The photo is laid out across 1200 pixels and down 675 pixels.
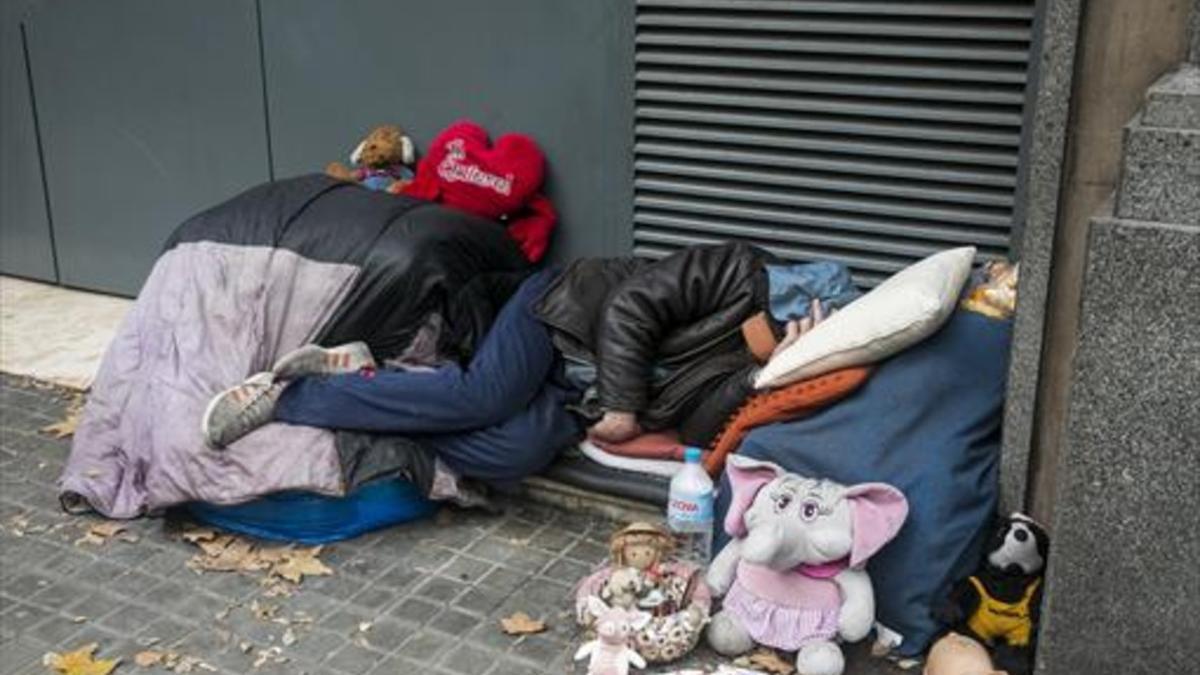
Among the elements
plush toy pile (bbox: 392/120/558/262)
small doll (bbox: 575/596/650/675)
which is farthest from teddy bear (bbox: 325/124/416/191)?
small doll (bbox: 575/596/650/675)

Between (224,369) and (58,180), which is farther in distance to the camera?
(58,180)

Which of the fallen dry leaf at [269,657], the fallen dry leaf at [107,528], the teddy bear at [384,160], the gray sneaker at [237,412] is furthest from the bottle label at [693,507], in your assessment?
the teddy bear at [384,160]

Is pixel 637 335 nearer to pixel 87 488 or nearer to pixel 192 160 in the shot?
pixel 87 488

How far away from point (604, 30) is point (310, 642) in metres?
2.74

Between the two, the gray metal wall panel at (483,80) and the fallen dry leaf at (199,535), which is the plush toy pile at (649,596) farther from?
the gray metal wall panel at (483,80)

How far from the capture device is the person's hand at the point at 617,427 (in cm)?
464

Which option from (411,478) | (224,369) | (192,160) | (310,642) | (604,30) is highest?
(604,30)

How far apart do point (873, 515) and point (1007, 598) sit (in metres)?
0.45

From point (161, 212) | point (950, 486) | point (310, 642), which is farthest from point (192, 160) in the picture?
point (950, 486)

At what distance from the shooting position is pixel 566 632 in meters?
4.00

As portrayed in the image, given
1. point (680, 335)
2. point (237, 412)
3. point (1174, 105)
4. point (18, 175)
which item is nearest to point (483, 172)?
point (680, 335)

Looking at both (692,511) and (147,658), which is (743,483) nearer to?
(692,511)

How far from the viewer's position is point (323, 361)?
185 inches

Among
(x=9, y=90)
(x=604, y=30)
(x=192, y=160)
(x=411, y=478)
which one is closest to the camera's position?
(x=411, y=478)
